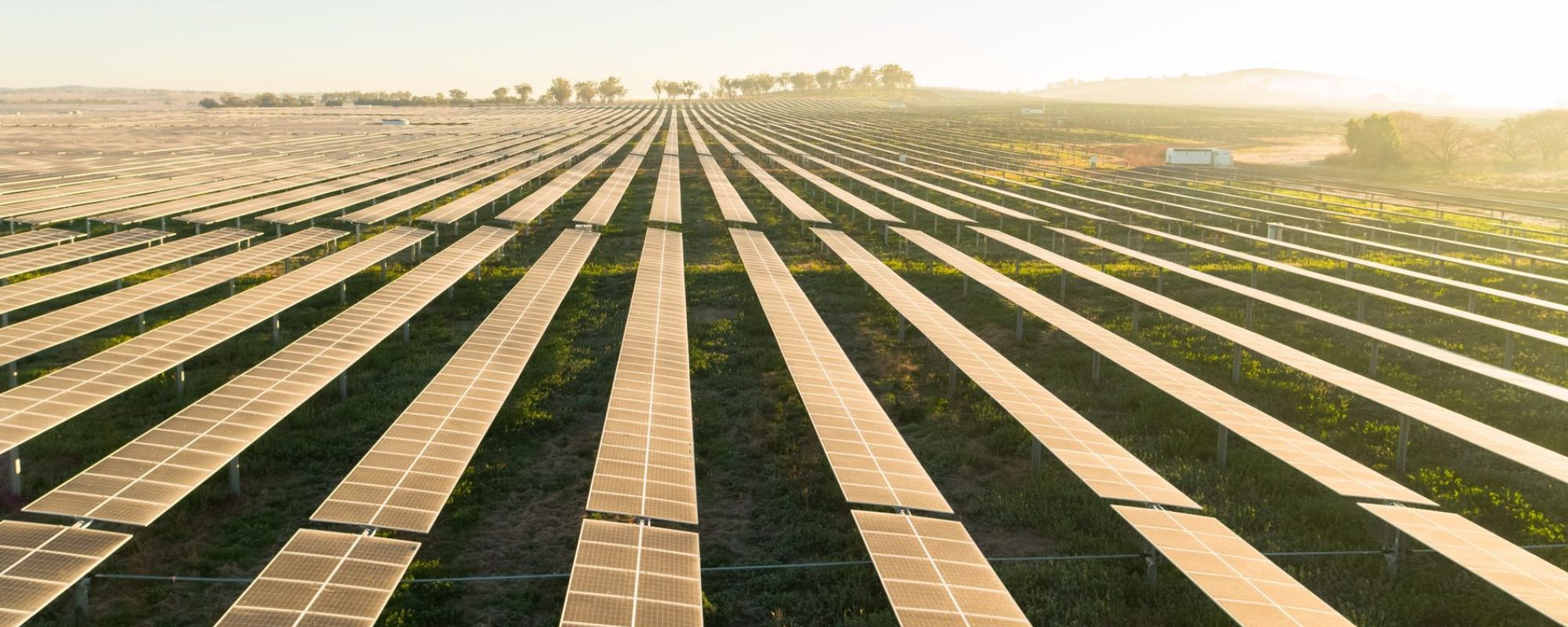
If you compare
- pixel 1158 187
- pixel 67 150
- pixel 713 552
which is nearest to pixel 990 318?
pixel 713 552

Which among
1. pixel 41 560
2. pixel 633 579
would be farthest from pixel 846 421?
pixel 41 560

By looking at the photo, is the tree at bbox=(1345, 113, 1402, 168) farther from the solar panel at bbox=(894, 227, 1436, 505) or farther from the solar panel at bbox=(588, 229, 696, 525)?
the solar panel at bbox=(588, 229, 696, 525)

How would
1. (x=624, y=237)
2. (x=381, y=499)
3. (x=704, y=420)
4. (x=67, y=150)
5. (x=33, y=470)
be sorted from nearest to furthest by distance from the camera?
1. (x=381, y=499)
2. (x=33, y=470)
3. (x=704, y=420)
4. (x=624, y=237)
5. (x=67, y=150)

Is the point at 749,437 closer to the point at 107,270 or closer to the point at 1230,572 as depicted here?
the point at 1230,572

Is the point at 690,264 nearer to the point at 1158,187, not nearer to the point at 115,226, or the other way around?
the point at 115,226

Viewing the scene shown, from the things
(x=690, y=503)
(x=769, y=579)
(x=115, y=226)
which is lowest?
(x=769, y=579)

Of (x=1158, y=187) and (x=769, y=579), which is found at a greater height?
(x=1158, y=187)
